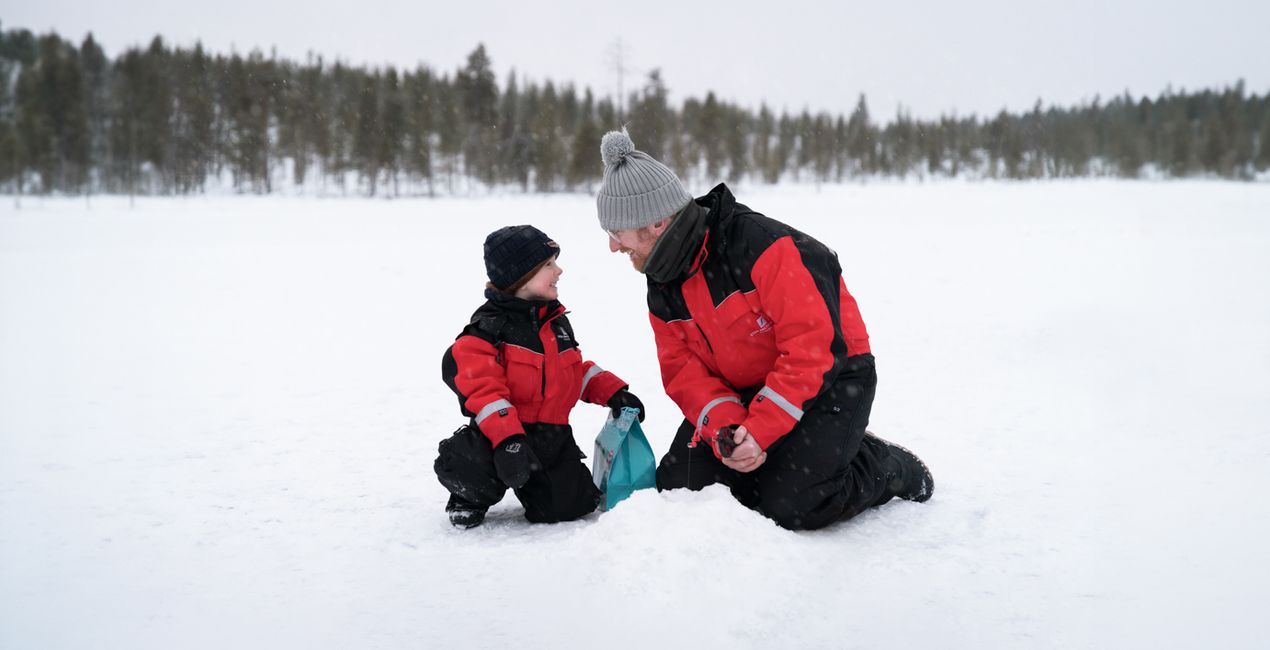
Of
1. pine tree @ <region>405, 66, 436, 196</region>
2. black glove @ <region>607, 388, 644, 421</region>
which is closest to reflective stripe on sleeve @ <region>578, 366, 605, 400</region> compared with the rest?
black glove @ <region>607, 388, 644, 421</region>

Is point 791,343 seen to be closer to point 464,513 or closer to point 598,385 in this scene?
point 598,385

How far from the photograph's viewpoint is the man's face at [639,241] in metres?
2.65

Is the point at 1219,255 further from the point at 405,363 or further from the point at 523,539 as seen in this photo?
the point at 523,539

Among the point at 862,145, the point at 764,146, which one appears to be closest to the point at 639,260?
the point at 764,146

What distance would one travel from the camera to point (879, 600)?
2080 millimetres

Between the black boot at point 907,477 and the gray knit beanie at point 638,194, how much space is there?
4.00ft

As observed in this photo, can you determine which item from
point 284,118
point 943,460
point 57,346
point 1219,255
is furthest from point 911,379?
point 284,118

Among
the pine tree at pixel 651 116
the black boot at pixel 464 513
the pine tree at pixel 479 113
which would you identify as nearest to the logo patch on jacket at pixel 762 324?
the black boot at pixel 464 513

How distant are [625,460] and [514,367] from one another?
0.55 meters

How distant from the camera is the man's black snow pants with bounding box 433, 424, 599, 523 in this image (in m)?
2.70

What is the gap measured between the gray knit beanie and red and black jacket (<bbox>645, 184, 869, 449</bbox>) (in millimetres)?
73

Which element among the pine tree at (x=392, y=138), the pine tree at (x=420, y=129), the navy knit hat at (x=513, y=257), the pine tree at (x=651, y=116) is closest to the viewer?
the navy knit hat at (x=513, y=257)

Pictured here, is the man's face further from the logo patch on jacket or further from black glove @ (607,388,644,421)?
black glove @ (607,388,644,421)

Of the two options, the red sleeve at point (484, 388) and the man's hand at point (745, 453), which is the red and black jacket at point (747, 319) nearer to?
the man's hand at point (745, 453)
